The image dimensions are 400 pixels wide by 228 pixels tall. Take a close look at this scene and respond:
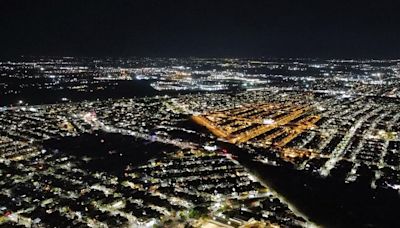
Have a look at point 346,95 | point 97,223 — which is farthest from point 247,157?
point 346,95

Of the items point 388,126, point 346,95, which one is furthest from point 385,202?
point 346,95

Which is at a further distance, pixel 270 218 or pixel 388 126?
pixel 388 126

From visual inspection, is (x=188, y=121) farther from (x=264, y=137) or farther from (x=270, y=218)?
(x=270, y=218)

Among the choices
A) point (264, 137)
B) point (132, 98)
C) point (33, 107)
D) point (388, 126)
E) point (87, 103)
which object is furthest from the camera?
point (132, 98)

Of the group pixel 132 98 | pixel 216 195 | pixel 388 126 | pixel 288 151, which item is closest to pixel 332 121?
pixel 388 126

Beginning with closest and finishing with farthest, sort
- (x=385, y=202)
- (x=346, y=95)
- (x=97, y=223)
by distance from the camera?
1. (x=97, y=223)
2. (x=385, y=202)
3. (x=346, y=95)

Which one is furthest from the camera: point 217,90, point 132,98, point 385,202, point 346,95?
point 217,90

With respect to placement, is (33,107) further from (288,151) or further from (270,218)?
(270,218)

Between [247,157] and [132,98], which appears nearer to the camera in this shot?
[247,157]

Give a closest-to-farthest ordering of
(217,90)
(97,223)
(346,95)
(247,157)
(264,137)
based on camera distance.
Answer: (97,223)
(247,157)
(264,137)
(346,95)
(217,90)
